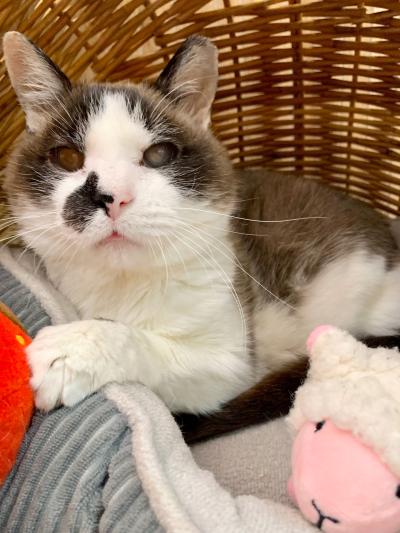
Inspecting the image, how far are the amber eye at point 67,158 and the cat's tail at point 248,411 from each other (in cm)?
56

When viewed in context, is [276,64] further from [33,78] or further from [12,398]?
[12,398]

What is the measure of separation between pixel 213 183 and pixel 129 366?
393 mm

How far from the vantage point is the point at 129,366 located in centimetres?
103

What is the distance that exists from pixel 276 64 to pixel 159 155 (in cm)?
68

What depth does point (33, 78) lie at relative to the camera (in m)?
1.18

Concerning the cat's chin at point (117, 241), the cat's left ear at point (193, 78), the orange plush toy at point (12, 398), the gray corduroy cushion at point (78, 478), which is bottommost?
the gray corduroy cushion at point (78, 478)

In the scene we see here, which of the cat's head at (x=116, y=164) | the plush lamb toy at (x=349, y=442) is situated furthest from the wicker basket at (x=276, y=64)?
the plush lamb toy at (x=349, y=442)

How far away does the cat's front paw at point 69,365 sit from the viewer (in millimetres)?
949

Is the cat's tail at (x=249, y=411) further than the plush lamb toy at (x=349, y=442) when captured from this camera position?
Yes

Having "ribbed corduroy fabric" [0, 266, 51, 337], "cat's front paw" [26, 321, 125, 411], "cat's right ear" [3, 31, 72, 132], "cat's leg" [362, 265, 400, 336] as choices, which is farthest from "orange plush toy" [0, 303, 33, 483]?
"cat's leg" [362, 265, 400, 336]

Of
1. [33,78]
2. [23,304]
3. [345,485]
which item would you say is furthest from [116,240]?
[345,485]

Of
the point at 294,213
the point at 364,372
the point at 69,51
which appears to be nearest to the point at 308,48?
the point at 294,213

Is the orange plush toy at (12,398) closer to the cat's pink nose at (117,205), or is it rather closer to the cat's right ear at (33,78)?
the cat's pink nose at (117,205)

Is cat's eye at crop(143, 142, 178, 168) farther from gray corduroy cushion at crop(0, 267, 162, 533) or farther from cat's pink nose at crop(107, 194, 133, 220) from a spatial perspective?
gray corduroy cushion at crop(0, 267, 162, 533)
